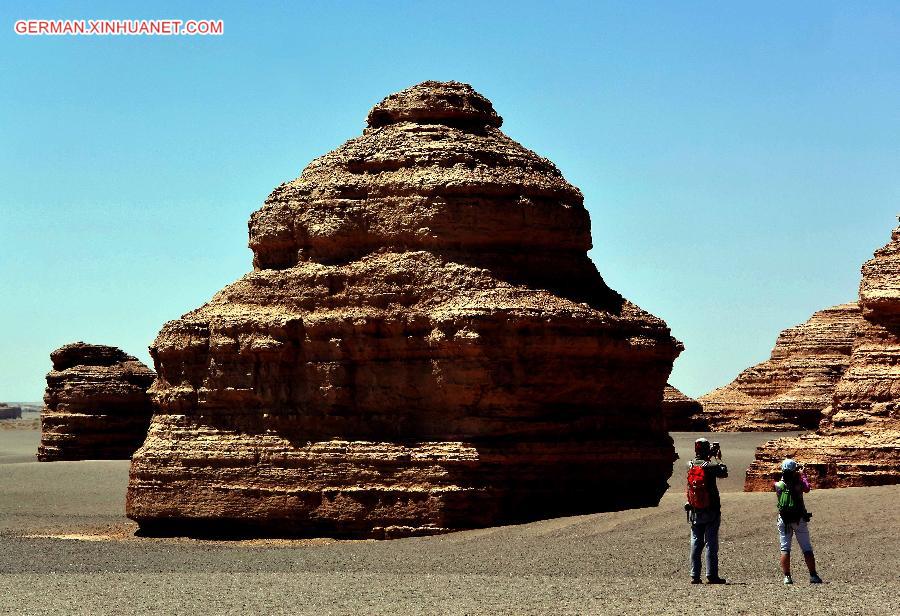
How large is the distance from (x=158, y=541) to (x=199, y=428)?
6.70 ft

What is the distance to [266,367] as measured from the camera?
27.6 metres

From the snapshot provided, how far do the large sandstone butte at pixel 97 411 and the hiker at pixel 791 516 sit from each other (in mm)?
36894

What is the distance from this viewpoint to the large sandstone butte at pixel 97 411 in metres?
53.0

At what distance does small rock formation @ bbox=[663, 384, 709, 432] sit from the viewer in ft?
199

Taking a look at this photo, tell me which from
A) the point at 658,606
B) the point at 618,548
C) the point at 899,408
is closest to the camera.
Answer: the point at 658,606

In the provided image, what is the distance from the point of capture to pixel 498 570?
21.0 meters

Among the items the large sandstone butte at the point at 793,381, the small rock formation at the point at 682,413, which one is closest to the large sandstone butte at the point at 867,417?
the large sandstone butte at the point at 793,381

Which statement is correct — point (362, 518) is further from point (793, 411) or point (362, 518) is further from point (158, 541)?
point (793, 411)

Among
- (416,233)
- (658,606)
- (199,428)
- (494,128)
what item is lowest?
(658,606)

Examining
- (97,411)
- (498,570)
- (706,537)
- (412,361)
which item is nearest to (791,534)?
(706,537)

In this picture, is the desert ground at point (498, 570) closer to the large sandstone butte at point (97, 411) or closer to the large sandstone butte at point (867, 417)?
the large sandstone butte at point (867, 417)

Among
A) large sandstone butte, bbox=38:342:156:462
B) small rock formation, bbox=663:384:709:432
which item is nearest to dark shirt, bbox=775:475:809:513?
large sandstone butte, bbox=38:342:156:462

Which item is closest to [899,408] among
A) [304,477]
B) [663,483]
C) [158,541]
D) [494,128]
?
[663,483]

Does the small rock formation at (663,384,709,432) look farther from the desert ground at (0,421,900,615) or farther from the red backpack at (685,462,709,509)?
the red backpack at (685,462,709,509)
